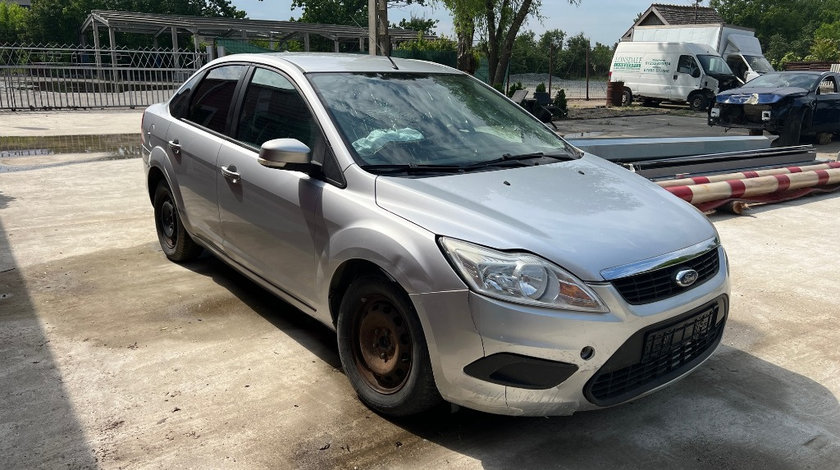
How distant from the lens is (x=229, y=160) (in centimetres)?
425

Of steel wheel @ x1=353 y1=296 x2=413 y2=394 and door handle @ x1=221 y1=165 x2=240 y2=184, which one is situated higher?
door handle @ x1=221 y1=165 x2=240 y2=184

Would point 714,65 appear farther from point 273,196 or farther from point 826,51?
point 826,51

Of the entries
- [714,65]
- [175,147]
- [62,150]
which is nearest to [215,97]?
[175,147]

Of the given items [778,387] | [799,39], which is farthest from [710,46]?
[799,39]

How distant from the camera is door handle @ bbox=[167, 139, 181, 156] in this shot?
4.94 m

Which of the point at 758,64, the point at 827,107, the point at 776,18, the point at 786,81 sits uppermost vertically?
the point at 776,18

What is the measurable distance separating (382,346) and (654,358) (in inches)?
47.8

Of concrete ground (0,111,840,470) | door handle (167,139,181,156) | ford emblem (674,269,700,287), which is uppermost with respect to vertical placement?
door handle (167,139,181,156)

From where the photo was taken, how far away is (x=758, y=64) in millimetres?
26344

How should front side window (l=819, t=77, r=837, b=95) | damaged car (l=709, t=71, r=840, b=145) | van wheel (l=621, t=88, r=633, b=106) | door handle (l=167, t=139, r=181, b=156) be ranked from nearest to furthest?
door handle (l=167, t=139, r=181, b=156) → damaged car (l=709, t=71, r=840, b=145) → front side window (l=819, t=77, r=837, b=95) → van wheel (l=621, t=88, r=633, b=106)

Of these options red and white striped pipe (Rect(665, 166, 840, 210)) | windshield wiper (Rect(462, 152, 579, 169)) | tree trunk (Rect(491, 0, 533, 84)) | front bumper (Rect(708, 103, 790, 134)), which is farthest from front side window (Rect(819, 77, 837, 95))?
windshield wiper (Rect(462, 152, 579, 169))

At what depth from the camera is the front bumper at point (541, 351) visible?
2723mm

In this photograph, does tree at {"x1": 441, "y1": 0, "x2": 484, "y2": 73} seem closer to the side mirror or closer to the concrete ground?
the concrete ground

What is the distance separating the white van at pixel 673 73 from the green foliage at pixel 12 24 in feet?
149
